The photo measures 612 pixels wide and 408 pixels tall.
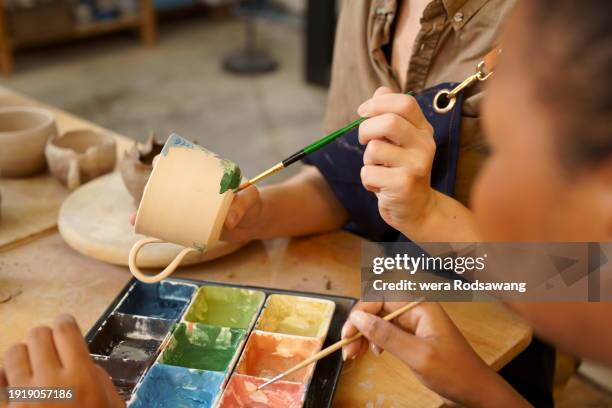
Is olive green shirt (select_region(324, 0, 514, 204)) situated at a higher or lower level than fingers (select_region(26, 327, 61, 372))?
higher

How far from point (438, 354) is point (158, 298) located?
1.46 ft

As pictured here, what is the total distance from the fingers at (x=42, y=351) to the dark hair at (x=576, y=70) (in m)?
0.56

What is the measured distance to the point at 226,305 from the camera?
99cm

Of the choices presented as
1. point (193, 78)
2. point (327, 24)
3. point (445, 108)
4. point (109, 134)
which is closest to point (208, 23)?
point (193, 78)

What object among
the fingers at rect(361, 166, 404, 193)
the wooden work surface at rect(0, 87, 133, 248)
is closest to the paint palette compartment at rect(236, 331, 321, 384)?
the fingers at rect(361, 166, 404, 193)

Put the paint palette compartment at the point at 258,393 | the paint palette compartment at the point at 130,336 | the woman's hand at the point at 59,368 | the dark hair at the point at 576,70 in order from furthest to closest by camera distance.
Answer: the paint palette compartment at the point at 130,336
the paint palette compartment at the point at 258,393
the woman's hand at the point at 59,368
the dark hair at the point at 576,70

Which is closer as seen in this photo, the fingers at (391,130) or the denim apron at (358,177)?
A: the fingers at (391,130)

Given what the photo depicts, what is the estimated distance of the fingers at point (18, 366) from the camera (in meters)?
0.69

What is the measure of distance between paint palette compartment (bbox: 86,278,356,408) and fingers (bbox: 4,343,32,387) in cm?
13

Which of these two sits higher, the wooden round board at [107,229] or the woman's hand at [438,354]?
the woman's hand at [438,354]

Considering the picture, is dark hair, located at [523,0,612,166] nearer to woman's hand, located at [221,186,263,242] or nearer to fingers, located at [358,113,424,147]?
fingers, located at [358,113,424,147]

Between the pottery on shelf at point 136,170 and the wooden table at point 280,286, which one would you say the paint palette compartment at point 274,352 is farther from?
the pottery on shelf at point 136,170

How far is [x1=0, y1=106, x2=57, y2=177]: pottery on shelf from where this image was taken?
126 centimetres

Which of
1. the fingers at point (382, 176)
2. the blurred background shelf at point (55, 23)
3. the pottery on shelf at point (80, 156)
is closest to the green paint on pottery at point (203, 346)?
the fingers at point (382, 176)
